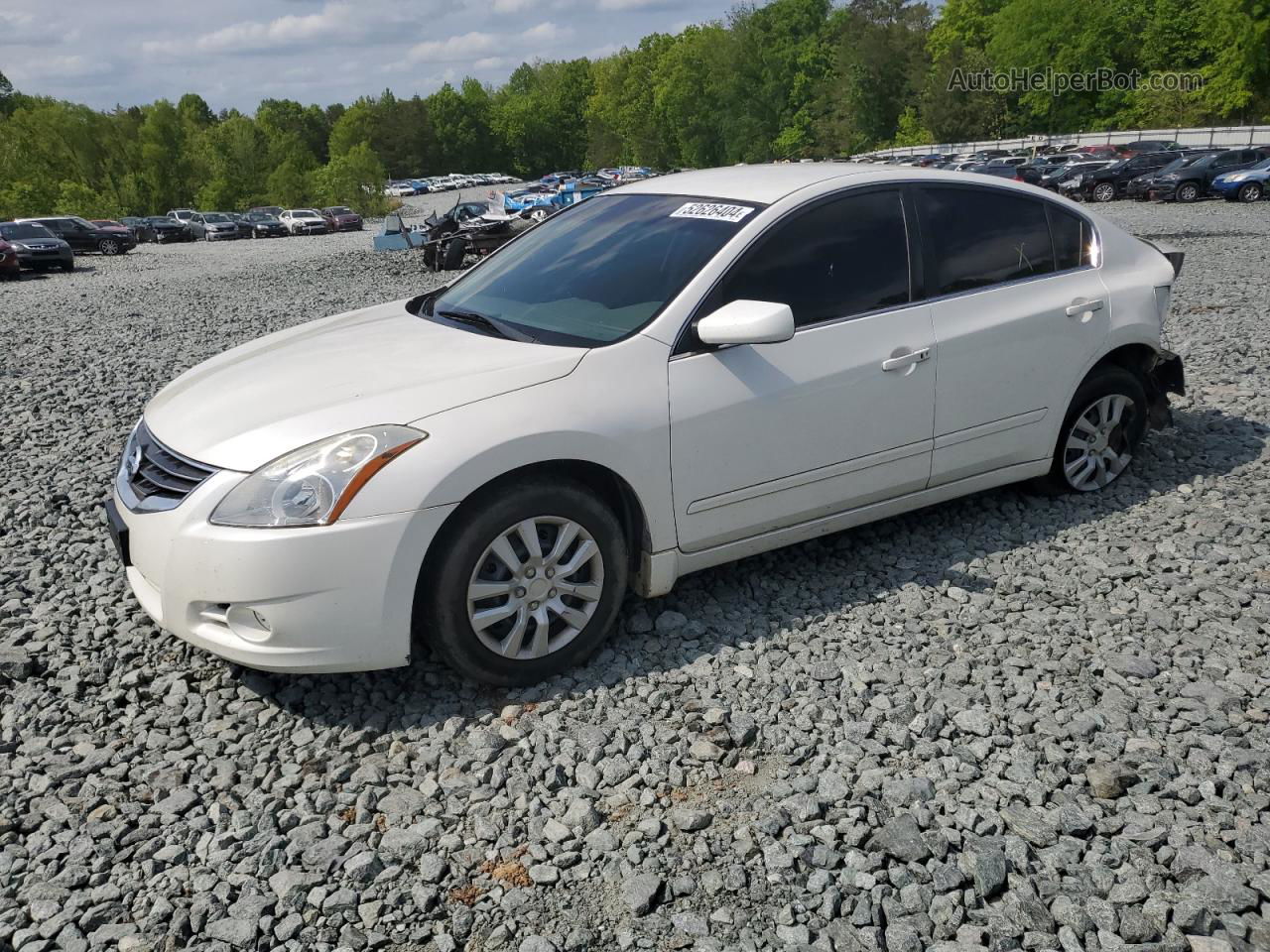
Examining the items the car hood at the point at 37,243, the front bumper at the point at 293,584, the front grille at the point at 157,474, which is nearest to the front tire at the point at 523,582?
the front bumper at the point at 293,584

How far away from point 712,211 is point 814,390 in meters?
0.86

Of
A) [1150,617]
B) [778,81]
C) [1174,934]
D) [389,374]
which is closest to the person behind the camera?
[1174,934]

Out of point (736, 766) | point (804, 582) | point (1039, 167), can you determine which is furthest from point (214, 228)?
point (736, 766)

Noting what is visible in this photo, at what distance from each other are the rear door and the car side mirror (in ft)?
3.27

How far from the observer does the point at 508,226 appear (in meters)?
22.9

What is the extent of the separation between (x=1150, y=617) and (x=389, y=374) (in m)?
3.07

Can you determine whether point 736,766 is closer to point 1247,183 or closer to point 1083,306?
point 1083,306

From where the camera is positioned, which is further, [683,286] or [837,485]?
[837,485]

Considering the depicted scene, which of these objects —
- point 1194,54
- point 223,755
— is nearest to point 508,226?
point 223,755

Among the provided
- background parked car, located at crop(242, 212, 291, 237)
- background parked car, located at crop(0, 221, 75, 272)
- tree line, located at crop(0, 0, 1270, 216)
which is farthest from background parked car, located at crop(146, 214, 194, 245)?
background parked car, located at crop(0, 221, 75, 272)

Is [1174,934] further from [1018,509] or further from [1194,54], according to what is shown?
[1194,54]

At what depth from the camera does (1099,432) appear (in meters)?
5.25

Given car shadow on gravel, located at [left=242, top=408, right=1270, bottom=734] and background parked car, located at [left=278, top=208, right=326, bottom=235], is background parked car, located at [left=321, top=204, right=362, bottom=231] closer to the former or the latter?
background parked car, located at [left=278, top=208, right=326, bottom=235]

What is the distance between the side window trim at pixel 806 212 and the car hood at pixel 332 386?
43 cm
